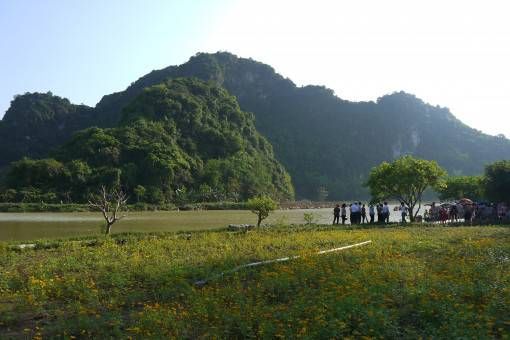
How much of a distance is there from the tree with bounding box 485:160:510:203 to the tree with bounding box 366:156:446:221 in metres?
9.68

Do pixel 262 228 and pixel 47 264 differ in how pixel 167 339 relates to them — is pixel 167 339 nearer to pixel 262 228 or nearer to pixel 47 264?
pixel 47 264

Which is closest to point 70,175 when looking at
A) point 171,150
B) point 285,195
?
point 171,150

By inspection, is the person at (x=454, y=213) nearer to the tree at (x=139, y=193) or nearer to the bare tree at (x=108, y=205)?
the bare tree at (x=108, y=205)

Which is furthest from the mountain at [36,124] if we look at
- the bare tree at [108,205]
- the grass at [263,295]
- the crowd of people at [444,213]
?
the grass at [263,295]

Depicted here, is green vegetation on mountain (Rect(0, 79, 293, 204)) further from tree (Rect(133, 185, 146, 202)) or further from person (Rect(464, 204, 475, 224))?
person (Rect(464, 204, 475, 224))

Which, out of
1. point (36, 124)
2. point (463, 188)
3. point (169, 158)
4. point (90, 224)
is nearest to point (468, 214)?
point (90, 224)

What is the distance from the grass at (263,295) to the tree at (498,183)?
95.5 feet

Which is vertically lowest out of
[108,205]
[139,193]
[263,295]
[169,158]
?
[263,295]

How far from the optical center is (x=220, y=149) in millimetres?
127750

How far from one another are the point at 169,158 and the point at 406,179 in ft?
239

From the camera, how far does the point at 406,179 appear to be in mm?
35031

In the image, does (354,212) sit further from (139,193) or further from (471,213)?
(139,193)

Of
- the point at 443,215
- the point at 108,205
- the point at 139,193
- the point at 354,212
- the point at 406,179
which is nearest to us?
the point at 108,205

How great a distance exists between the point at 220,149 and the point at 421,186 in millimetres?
94684
